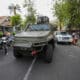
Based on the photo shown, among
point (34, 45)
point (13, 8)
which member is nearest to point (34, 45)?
point (34, 45)

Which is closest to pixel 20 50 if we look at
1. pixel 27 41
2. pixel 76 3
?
pixel 27 41

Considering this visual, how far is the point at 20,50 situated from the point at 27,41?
691 millimetres

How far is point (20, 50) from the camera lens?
10.4 meters

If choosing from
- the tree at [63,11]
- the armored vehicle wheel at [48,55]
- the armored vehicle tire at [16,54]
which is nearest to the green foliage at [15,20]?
the tree at [63,11]

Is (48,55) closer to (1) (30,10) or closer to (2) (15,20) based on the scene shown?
(1) (30,10)

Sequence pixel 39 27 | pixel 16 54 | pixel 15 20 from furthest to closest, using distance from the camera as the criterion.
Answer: pixel 15 20
pixel 39 27
pixel 16 54

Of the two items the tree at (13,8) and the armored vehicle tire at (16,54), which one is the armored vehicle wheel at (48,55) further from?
the tree at (13,8)

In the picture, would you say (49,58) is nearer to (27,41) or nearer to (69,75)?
(27,41)

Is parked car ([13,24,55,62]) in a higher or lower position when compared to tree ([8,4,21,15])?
lower

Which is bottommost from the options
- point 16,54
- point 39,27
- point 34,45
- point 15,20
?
point 16,54

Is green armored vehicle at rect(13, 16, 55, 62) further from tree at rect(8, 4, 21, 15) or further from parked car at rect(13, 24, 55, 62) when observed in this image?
tree at rect(8, 4, 21, 15)

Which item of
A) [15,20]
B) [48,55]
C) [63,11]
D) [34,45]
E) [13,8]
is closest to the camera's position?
[34,45]

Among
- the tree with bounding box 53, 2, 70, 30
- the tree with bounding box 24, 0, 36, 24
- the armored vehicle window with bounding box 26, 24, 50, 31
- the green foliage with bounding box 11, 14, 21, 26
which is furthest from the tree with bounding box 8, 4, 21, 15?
the armored vehicle window with bounding box 26, 24, 50, 31

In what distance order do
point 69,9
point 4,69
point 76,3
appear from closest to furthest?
point 4,69 → point 76,3 → point 69,9
